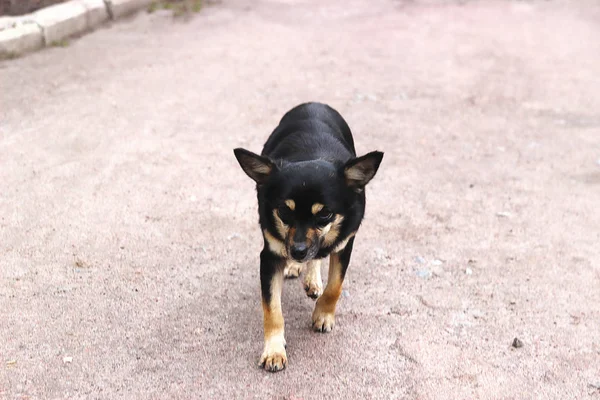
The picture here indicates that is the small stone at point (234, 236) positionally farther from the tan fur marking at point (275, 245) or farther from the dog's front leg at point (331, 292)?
the tan fur marking at point (275, 245)

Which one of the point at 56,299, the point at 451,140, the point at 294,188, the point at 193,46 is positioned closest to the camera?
the point at 294,188

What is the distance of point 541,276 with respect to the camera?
472cm

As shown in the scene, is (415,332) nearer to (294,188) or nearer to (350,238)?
(350,238)

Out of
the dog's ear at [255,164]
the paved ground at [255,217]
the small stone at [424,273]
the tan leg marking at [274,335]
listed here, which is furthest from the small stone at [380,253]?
the dog's ear at [255,164]

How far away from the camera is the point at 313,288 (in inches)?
172

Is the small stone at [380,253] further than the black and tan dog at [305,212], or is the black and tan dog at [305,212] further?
the small stone at [380,253]

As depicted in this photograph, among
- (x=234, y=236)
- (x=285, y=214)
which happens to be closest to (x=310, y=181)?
(x=285, y=214)

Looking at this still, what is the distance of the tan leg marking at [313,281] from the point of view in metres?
4.37

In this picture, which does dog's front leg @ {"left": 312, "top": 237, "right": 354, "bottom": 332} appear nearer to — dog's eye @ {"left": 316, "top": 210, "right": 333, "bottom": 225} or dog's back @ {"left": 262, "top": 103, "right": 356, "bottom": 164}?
dog's eye @ {"left": 316, "top": 210, "right": 333, "bottom": 225}

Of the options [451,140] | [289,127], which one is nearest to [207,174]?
[289,127]

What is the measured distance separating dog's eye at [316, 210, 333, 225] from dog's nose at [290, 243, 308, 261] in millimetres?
166

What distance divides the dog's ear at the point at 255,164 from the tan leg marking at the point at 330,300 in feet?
1.95

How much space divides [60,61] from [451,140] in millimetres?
4423

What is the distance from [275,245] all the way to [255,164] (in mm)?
424
